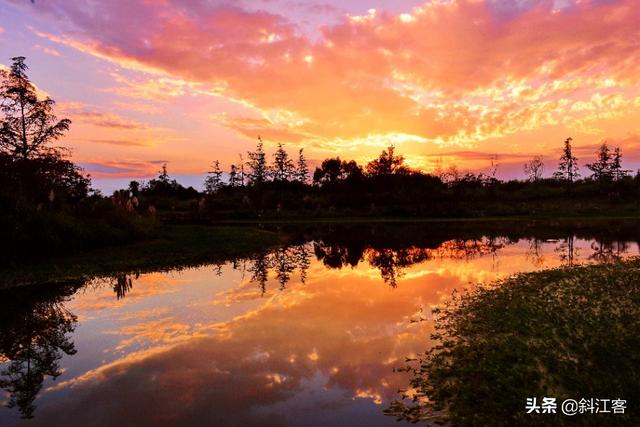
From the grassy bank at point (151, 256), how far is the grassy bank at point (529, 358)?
635 inches

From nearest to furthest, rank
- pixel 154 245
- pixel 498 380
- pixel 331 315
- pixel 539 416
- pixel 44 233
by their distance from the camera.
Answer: pixel 539 416 → pixel 498 380 → pixel 331 315 → pixel 44 233 → pixel 154 245

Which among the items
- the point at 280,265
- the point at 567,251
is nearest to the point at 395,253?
the point at 280,265

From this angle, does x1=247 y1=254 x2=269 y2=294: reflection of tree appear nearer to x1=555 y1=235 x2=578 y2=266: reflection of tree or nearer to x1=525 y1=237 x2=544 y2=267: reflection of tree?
x1=525 y1=237 x2=544 y2=267: reflection of tree

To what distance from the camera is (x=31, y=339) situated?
40.3ft

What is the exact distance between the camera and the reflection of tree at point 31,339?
9.33 metres

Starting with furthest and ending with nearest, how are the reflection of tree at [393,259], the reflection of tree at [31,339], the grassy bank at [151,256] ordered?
the reflection of tree at [393,259]
the grassy bank at [151,256]
the reflection of tree at [31,339]

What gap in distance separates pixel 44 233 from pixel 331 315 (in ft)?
54.9

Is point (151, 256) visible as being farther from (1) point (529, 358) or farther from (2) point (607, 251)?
(2) point (607, 251)

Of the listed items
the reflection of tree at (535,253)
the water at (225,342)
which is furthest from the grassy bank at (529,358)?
the reflection of tree at (535,253)

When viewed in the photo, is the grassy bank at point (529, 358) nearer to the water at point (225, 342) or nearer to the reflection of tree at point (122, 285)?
the water at point (225, 342)

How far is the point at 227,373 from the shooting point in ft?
31.7

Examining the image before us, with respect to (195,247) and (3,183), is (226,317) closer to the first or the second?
(195,247)

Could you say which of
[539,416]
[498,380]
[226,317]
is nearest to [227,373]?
[226,317]

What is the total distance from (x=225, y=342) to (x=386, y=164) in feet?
288
